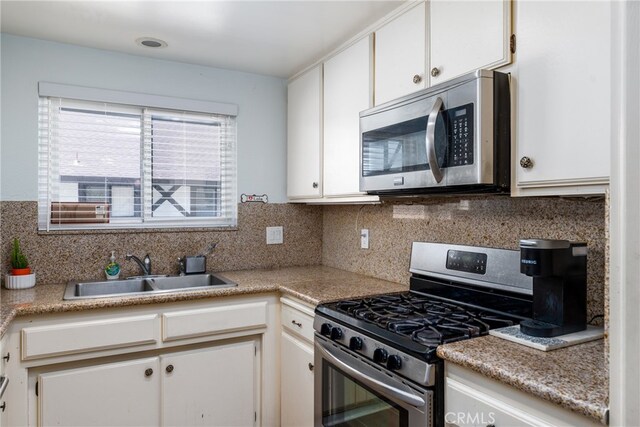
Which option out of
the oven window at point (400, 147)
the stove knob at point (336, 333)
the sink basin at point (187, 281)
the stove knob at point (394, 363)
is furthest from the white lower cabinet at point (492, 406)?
the sink basin at point (187, 281)

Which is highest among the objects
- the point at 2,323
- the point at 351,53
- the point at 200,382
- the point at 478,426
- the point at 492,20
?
the point at 351,53

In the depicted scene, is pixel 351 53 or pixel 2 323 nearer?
pixel 2 323

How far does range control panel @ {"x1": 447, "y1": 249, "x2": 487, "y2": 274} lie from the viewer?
1751 millimetres

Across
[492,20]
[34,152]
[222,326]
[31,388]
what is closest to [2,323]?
[31,388]

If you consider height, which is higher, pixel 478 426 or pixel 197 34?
pixel 197 34

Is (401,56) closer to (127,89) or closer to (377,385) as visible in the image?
(377,385)

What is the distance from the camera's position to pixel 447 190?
5.16ft

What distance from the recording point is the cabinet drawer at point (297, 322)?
2014 mm

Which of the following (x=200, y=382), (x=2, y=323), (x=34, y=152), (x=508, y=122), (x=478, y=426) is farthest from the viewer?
(x=34, y=152)

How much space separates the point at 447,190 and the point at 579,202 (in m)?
0.45

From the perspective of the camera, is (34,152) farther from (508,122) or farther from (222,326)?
(508,122)

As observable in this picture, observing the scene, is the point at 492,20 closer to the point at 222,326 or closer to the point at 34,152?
the point at 222,326

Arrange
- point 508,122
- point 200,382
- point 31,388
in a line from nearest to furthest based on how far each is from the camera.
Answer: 1. point 508,122
2. point 31,388
3. point 200,382

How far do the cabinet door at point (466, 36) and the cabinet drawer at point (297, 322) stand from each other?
3.96 ft
